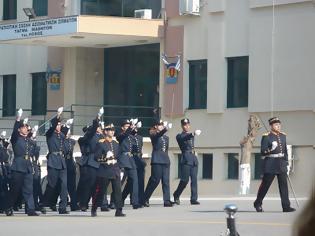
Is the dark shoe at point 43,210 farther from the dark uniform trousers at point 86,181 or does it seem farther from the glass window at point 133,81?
the glass window at point 133,81

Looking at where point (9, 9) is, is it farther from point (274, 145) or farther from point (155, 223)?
point (155, 223)

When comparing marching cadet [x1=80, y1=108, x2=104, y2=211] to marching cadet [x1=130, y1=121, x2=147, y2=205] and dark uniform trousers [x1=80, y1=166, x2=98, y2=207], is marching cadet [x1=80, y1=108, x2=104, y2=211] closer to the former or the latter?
dark uniform trousers [x1=80, y1=166, x2=98, y2=207]

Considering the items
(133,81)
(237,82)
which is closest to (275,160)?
(237,82)

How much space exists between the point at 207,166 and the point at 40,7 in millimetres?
9981

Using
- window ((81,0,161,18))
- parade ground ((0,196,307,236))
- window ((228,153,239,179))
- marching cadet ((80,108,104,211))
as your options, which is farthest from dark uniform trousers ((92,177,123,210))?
window ((81,0,161,18))

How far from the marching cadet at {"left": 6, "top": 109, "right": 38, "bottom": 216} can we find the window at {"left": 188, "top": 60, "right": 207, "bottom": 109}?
12.0 metres

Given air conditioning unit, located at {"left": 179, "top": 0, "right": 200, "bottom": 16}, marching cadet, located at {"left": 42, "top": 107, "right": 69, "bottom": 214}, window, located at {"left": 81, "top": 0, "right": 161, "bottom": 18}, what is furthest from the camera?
window, located at {"left": 81, "top": 0, "right": 161, "bottom": 18}

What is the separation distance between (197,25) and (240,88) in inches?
101

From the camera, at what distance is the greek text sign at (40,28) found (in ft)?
97.5

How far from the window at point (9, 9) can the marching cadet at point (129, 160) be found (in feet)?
58.5

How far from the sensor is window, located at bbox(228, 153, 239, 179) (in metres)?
28.5

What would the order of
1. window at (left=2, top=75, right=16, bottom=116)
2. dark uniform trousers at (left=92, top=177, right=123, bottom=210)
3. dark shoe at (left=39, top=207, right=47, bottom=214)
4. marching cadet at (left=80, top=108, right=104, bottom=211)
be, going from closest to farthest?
1. dark uniform trousers at (left=92, top=177, right=123, bottom=210)
2. marching cadet at (left=80, top=108, right=104, bottom=211)
3. dark shoe at (left=39, top=207, right=47, bottom=214)
4. window at (left=2, top=75, right=16, bottom=116)

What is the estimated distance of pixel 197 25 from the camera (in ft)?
97.5

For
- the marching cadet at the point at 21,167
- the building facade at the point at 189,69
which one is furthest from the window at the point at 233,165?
the marching cadet at the point at 21,167
